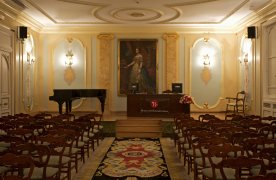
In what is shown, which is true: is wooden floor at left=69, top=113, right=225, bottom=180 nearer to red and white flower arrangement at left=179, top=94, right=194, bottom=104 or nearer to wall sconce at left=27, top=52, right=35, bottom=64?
red and white flower arrangement at left=179, top=94, right=194, bottom=104

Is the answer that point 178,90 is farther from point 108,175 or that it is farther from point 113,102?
point 108,175

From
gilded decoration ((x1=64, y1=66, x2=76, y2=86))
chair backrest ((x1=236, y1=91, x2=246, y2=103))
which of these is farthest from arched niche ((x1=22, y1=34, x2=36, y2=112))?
chair backrest ((x1=236, y1=91, x2=246, y2=103))

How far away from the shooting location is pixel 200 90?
1440cm

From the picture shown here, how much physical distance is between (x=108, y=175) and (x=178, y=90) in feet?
22.5

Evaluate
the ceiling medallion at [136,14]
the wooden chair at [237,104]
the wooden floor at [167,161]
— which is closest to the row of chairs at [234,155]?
the wooden floor at [167,161]

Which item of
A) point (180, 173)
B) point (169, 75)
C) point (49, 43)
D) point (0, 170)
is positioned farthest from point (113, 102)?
point (0, 170)

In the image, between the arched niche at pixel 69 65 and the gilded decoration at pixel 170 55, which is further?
the arched niche at pixel 69 65

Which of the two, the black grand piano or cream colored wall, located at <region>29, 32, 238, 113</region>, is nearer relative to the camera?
the black grand piano

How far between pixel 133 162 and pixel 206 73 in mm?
8419

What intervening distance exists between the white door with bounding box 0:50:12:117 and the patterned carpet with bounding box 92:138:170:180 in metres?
3.76

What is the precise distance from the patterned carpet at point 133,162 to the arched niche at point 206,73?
564 cm

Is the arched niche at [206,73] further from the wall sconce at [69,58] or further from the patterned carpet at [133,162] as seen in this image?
the patterned carpet at [133,162]

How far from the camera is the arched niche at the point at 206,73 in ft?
47.1

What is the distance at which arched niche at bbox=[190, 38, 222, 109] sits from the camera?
1435 cm
